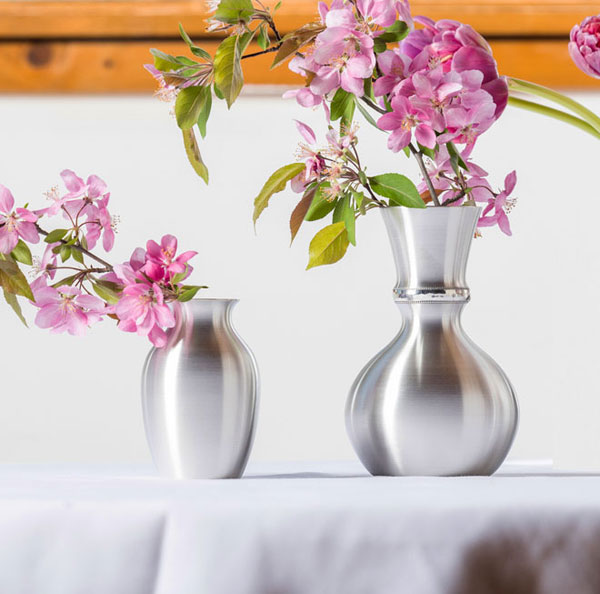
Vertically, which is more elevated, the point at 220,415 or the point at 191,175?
the point at 191,175

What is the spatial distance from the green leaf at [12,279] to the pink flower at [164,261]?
0.10 m

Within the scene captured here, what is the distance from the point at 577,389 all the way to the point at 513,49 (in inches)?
27.0

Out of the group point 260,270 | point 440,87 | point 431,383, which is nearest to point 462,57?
point 440,87

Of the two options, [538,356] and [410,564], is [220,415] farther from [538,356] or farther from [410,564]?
[538,356]

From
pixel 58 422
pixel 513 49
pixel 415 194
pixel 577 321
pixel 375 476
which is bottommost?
pixel 58 422

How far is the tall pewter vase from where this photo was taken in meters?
0.70

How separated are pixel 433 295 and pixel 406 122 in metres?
0.14

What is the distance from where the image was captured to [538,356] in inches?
55.4

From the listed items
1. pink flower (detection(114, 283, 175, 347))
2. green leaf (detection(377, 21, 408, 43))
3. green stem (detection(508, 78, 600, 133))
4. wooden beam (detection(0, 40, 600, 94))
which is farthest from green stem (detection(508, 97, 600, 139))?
wooden beam (detection(0, 40, 600, 94))

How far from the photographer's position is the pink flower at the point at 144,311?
0.72m

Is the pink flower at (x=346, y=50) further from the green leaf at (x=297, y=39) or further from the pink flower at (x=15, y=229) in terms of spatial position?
the pink flower at (x=15, y=229)

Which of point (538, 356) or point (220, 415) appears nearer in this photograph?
point (220, 415)

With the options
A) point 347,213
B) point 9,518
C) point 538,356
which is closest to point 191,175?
point 538,356

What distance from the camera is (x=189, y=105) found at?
75 cm
